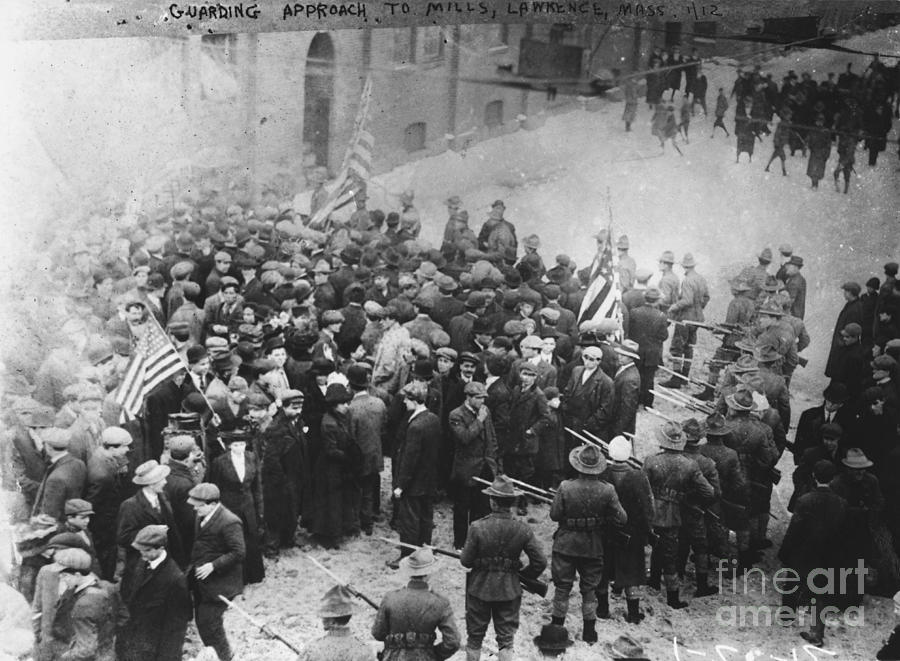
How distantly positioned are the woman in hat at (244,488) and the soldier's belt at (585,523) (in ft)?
8.74

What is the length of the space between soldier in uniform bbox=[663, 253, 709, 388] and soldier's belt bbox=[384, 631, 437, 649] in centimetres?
598

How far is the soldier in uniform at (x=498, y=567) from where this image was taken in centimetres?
868

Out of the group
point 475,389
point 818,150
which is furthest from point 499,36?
point 818,150

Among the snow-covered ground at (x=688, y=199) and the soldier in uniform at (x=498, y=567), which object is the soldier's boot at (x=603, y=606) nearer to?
the soldier in uniform at (x=498, y=567)

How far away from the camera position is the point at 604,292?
38.8ft

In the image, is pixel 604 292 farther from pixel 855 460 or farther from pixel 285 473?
pixel 285 473

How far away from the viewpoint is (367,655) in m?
7.86

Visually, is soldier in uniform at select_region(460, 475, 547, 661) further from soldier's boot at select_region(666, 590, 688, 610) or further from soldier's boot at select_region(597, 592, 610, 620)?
soldier's boot at select_region(666, 590, 688, 610)

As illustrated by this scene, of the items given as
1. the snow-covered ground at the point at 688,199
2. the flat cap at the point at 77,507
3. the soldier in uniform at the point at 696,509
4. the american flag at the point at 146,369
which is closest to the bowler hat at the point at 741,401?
the soldier in uniform at the point at 696,509

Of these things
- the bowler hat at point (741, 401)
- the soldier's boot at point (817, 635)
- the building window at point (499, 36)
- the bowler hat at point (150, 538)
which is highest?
the building window at point (499, 36)

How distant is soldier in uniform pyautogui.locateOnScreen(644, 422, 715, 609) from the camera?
9609 millimetres

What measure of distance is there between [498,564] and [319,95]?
5071mm

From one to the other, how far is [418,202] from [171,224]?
298cm

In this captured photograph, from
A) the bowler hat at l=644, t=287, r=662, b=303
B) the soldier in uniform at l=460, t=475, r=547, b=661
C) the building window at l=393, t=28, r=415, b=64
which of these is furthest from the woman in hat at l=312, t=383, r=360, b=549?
the bowler hat at l=644, t=287, r=662, b=303
